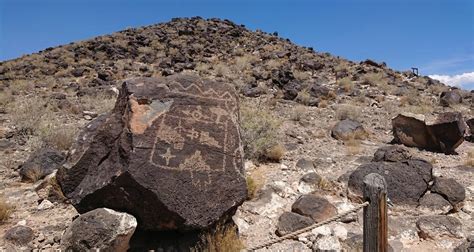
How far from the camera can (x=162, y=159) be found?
454 cm

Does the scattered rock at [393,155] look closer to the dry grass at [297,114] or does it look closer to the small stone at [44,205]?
the dry grass at [297,114]

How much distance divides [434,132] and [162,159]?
24.0 ft

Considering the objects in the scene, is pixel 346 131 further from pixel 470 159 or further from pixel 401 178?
pixel 401 178

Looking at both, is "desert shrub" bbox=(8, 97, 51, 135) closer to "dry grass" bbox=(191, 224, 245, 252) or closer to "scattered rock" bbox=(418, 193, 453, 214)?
"dry grass" bbox=(191, 224, 245, 252)

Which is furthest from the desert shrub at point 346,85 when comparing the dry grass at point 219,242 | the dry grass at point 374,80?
the dry grass at point 219,242

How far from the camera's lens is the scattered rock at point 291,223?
17.6 ft

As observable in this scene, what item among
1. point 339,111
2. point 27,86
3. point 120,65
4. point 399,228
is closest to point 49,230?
point 399,228

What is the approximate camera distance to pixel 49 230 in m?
5.06

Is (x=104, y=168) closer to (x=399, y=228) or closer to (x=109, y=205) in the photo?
(x=109, y=205)

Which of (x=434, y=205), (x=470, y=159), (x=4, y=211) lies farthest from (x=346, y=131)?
(x=4, y=211)

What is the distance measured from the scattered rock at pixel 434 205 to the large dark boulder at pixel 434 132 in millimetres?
3517

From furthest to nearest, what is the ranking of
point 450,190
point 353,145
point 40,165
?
point 353,145
point 40,165
point 450,190

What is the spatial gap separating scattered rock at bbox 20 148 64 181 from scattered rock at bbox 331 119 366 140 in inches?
254

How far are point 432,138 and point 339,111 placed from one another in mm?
3313
